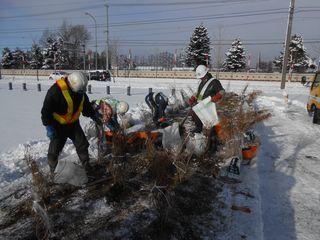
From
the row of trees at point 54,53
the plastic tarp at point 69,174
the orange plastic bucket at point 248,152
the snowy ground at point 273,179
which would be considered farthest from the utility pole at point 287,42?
the row of trees at point 54,53

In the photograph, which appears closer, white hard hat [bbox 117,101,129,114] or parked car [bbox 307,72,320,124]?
white hard hat [bbox 117,101,129,114]

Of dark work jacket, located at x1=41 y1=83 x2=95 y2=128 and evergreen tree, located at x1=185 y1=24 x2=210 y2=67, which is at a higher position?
evergreen tree, located at x1=185 y1=24 x2=210 y2=67

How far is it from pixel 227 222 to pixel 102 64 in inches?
3023

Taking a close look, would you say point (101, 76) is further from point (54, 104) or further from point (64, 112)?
point (54, 104)

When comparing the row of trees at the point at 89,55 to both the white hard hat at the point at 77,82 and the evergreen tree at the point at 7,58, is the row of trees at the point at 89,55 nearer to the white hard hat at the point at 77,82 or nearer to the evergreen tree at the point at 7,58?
the evergreen tree at the point at 7,58

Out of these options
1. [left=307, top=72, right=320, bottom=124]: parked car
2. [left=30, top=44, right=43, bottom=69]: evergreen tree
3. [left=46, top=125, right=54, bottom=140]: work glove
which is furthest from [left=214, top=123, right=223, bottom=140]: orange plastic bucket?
[left=30, top=44, right=43, bottom=69]: evergreen tree

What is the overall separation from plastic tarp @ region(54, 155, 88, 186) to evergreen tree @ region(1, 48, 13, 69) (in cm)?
7672

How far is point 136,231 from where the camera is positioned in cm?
373

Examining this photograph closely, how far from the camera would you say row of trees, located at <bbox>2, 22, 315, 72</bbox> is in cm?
5412

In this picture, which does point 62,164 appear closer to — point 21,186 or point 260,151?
point 21,186

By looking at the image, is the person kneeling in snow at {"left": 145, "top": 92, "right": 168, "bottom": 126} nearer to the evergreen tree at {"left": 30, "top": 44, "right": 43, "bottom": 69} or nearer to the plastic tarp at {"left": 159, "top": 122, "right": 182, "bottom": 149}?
the plastic tarp at {"left": 159, "top": 122, "right": 182, "bottom": 149}

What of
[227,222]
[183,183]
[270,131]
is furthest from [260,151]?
[227,222]

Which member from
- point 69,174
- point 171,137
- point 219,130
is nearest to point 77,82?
point 69,174

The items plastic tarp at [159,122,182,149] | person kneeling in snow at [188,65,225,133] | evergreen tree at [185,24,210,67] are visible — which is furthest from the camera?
Result: evergreen tree at [185,24,210,67]
